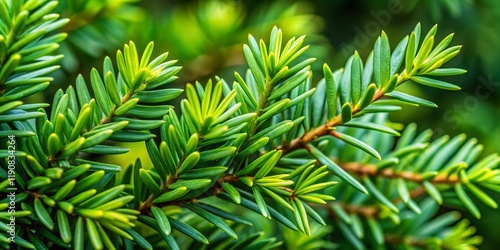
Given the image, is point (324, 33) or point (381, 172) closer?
point (381, 172)

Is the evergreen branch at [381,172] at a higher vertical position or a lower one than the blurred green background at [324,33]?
lower

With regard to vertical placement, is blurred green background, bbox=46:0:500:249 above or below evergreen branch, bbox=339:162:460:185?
above

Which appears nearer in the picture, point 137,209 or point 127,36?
point 137,209

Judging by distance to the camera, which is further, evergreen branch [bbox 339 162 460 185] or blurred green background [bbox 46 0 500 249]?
blurred green background [bbox 46 0 500 249]

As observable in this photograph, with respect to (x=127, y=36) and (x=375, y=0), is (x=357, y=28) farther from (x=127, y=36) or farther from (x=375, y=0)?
(x=127, y=36)

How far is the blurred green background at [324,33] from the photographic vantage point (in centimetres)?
57

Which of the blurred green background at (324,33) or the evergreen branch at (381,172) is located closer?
the evergreen branch at (381,172)

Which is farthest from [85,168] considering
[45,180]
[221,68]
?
[221,68]

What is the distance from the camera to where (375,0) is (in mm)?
694

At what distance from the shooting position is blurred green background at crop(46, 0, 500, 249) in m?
0.57

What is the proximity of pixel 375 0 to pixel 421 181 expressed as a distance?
344mm

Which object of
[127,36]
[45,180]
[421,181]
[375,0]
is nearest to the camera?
[45,180]

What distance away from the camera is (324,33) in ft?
2.60

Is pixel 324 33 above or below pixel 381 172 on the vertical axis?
above
